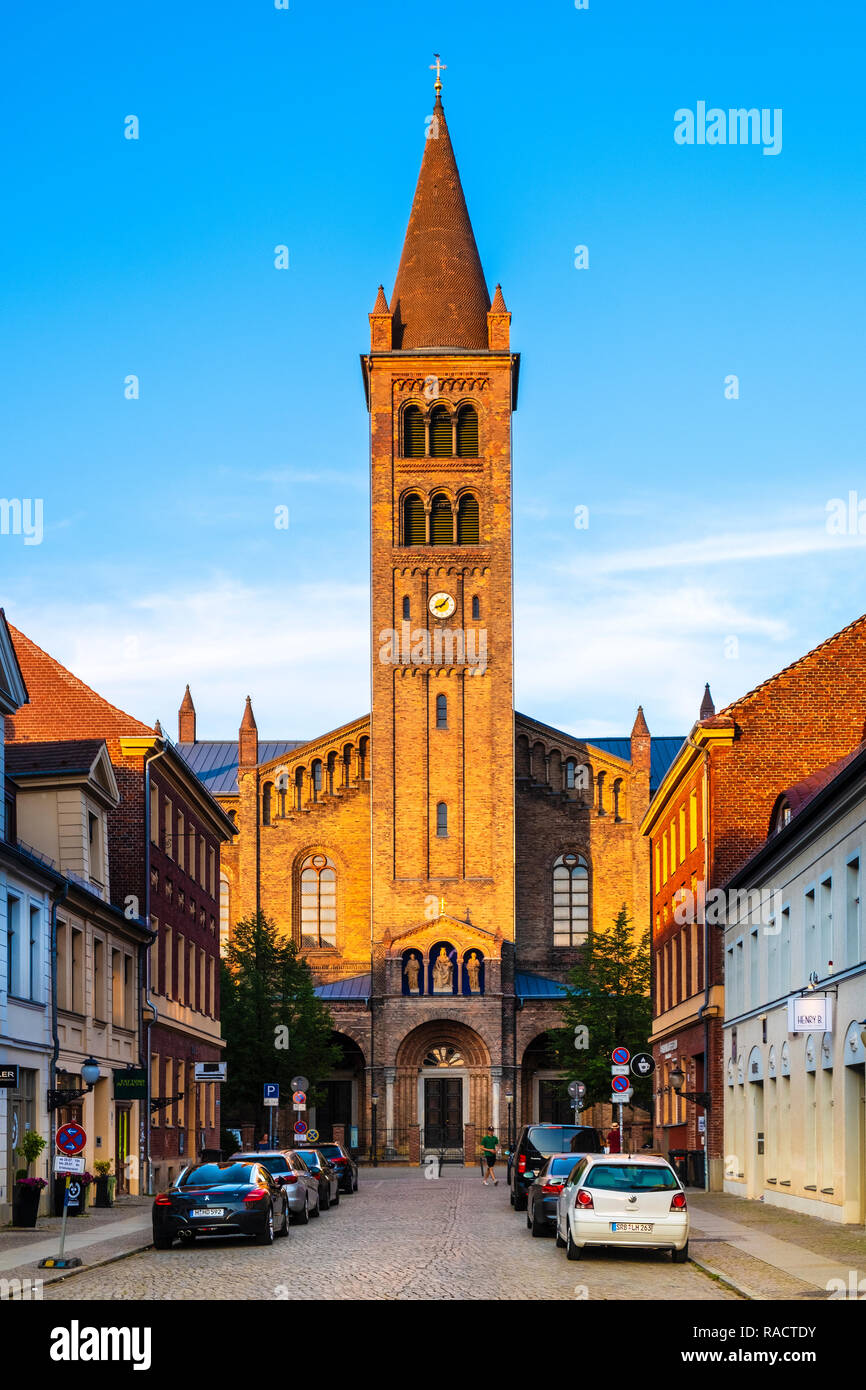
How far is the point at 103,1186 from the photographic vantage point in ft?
117

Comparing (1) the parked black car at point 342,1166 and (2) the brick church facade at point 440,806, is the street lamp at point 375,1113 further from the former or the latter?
(1) the parked black car at point 342,1166

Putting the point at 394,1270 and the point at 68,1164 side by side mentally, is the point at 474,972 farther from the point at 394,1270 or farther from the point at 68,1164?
the point at 394,1270

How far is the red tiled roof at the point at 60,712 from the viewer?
4378cm

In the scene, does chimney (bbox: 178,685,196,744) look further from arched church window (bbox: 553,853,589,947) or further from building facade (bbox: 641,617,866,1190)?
building facade (bbox: 641,617,866,1190)

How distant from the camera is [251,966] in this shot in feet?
206

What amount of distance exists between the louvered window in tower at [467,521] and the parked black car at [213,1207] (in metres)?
50.5

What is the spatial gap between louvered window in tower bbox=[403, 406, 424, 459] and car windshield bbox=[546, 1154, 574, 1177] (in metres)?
50.9

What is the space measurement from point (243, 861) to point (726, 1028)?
123ft

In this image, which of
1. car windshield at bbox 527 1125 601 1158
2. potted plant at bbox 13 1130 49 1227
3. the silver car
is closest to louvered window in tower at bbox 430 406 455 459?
car windshield at bbox 527 1125 601 1158

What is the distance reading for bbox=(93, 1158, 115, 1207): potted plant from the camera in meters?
35.8

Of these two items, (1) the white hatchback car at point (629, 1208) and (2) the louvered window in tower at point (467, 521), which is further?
(2) the louvered window in tower at point (467, 521)

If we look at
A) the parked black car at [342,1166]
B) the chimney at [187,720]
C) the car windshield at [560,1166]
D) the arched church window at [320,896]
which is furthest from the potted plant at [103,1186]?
the chimney at [187,720]
